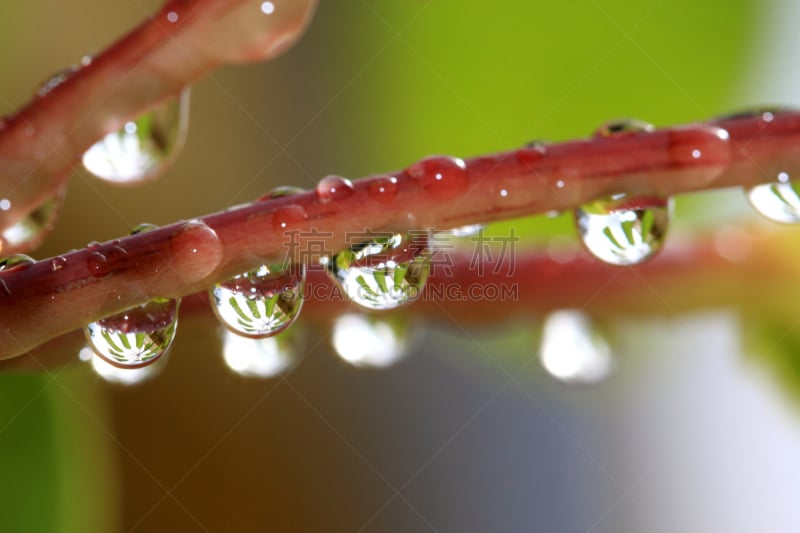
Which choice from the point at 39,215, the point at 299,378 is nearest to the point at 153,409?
the point at 299,378

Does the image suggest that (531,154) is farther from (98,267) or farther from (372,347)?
(372,347)

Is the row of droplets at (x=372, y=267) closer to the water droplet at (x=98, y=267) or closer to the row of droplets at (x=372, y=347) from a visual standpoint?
the water droplet at (x=98, y=267)

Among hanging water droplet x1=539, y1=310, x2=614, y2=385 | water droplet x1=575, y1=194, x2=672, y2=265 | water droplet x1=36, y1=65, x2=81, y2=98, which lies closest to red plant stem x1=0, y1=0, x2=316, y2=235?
water droplet x1=36, y1=65, x2=81, y2=98

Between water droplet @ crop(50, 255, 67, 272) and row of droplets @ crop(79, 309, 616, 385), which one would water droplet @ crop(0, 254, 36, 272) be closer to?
water droplet @ crop(50, 255, 67, 272)

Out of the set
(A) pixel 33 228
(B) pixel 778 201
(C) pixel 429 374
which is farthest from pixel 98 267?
(C) pixel 429 374

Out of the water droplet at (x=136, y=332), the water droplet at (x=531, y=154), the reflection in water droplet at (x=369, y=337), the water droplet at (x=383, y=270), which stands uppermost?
the water droplet at (x=531, y=154)

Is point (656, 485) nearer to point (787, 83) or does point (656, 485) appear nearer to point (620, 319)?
point (620, 319)

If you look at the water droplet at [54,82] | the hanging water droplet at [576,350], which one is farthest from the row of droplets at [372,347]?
the water droplet at [54,82]
